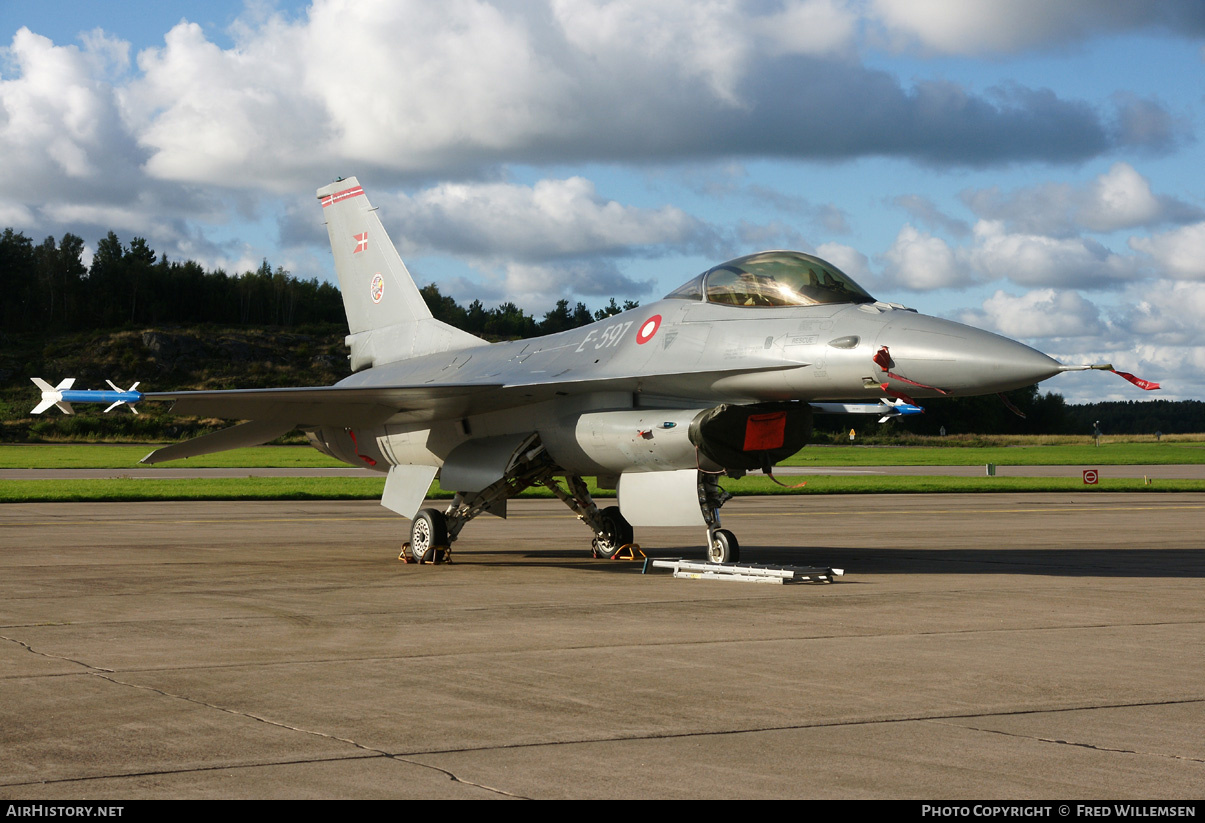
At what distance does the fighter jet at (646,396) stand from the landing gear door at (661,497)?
17 mm

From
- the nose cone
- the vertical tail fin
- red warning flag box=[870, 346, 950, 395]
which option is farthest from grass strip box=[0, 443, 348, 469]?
the nose cone

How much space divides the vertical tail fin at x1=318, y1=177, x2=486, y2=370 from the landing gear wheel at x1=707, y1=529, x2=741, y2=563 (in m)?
5.97

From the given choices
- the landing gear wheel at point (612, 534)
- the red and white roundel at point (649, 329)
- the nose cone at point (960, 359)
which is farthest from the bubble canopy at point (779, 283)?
the landing gear wheel at point (612, 534)

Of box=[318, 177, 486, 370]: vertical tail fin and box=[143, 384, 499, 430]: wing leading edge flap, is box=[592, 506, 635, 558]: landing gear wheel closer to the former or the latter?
box=[143, 384, 499, 430]: wing leading edge flap

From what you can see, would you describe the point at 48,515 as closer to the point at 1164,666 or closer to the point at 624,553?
the point at 624,553

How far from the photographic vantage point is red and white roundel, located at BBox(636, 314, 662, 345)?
13070 millimetres

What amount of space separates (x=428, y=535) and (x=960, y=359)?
725 centimetres

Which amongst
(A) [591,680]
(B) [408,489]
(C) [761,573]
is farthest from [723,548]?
(A) [591,680]

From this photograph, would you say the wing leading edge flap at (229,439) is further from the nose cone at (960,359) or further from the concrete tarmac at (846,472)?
the concrete tarmac at (846,472)

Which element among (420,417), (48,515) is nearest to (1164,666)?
(420,417)

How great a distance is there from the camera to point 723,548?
12.9m

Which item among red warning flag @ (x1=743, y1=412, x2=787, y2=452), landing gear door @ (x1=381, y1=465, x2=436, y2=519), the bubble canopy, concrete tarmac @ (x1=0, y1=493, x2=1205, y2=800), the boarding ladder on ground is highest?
the bubble canopy

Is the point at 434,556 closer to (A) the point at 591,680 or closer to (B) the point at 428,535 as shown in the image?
(B) the point at 428,535

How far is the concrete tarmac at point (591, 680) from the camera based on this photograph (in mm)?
4535
